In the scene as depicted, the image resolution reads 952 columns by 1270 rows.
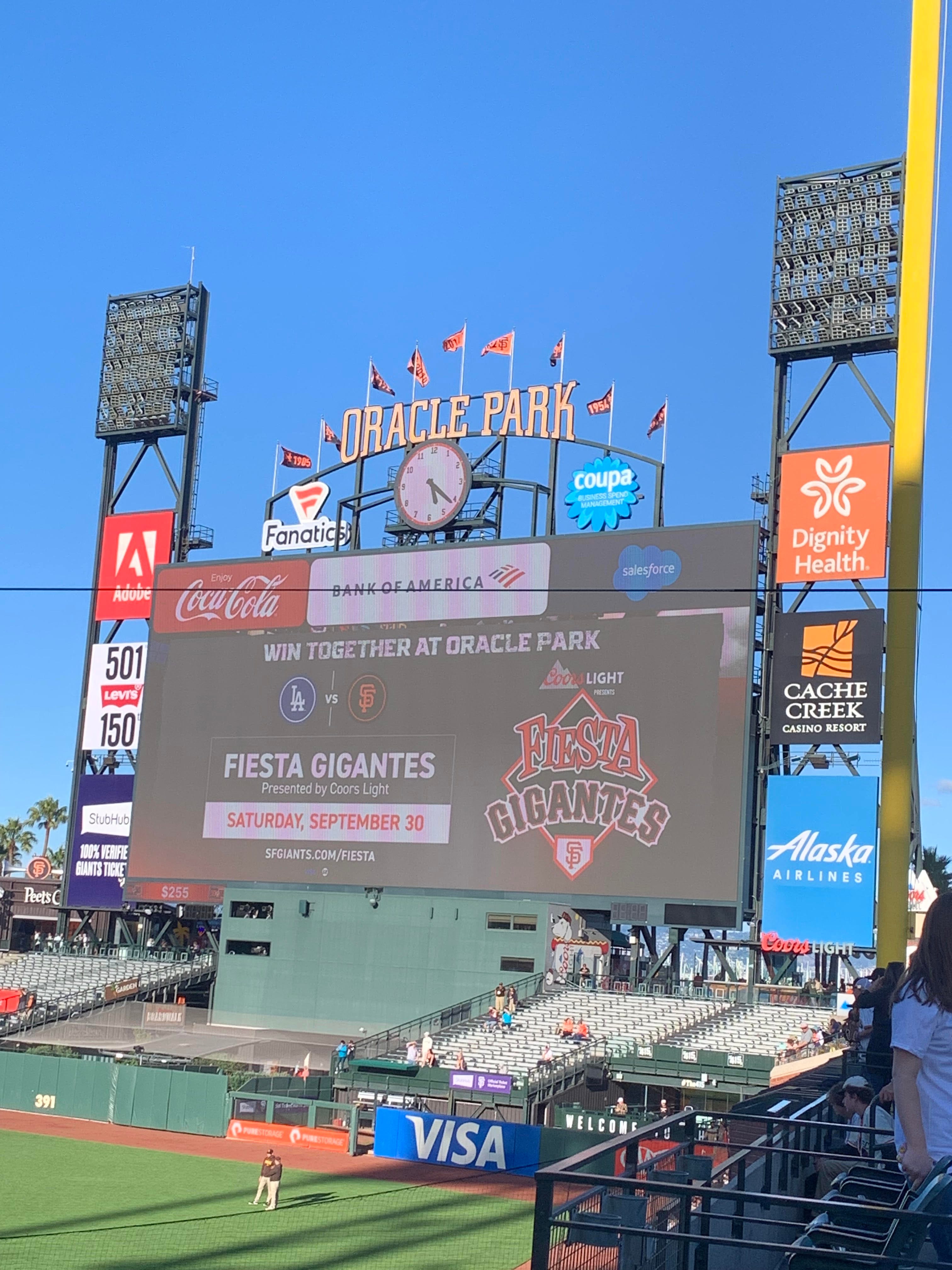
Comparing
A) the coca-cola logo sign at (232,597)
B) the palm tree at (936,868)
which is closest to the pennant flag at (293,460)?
the coca-cola logo sign at (232,597)

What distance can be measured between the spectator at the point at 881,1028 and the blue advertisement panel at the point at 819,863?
2502cm

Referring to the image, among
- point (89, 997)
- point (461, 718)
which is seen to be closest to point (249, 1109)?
point (461, 718)

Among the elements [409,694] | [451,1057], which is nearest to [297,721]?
[409,694]

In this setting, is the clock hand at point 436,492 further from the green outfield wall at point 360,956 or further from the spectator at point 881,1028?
the spectator at point 881,1028

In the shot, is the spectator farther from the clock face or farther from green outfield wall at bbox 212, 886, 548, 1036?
the clock face

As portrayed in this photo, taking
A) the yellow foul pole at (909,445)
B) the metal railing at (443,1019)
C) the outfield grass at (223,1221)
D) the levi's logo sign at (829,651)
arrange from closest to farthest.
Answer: the yellow foul pole at (909,445) < the outfield grass at (223,1221) < the levi's logo sign at (829,651) < the metal railing at (443,1019)

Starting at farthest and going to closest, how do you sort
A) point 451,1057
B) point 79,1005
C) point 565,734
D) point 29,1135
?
point 79,1005 → point 565,734 → point 451,1057 → point 29,1135

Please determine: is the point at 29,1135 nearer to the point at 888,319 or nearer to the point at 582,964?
the point at 582,964

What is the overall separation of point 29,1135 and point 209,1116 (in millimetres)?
3586

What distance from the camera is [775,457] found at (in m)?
38.3

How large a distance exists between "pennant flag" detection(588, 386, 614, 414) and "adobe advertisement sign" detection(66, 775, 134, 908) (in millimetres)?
17752

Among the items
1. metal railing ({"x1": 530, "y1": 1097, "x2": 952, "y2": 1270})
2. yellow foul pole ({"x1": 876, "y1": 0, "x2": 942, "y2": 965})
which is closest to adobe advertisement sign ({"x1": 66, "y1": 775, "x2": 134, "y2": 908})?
yellow foul pole ({"x1": 876, "y1": 0, "x2": 942, "y2": 965})

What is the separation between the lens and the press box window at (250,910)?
1586 inches

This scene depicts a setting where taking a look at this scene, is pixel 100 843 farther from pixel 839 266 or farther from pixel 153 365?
pixel 839 266
